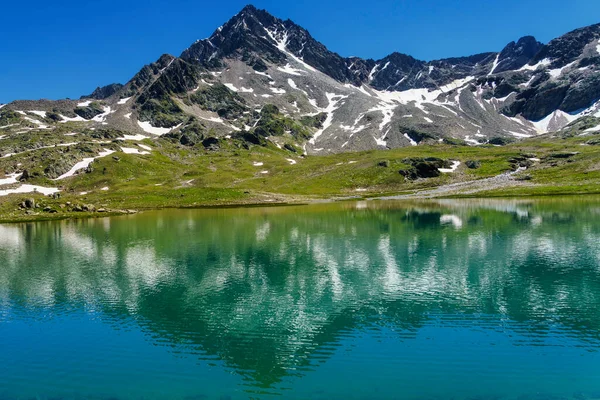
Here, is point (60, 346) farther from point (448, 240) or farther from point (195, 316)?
point (448, 240)

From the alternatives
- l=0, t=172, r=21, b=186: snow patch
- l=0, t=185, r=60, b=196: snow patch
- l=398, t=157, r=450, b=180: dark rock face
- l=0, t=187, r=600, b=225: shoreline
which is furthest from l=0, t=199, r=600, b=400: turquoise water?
l=0, t=172, r=21, b=186: snow patch

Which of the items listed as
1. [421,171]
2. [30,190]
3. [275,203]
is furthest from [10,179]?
[421,171]

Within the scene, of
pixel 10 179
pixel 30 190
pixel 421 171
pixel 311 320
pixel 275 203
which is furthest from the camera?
pixel 421 171

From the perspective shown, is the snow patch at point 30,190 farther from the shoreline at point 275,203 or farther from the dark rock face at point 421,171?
the dark rock face at point 421,171

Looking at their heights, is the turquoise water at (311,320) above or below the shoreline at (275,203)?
below

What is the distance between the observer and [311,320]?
3148 cm

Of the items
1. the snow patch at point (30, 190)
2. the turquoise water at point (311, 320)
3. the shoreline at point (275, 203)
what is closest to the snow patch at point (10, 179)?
the snow patch at point (30, 190)

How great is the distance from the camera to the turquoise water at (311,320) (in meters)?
22.4

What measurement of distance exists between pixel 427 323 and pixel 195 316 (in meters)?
18.3

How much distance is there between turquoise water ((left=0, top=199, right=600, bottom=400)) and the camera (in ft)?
73.6

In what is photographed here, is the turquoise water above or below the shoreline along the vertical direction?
below

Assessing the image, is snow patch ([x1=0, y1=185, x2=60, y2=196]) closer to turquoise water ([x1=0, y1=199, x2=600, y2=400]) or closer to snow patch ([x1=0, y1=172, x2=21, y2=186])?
snow patch ([x1=0, y1=172, x2=21, y2=186])

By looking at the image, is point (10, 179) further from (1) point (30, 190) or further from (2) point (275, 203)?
(2) point (275, 203)

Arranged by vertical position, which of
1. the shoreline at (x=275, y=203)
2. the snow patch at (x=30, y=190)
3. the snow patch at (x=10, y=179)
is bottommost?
the shoreline at (x=275, y=203)
